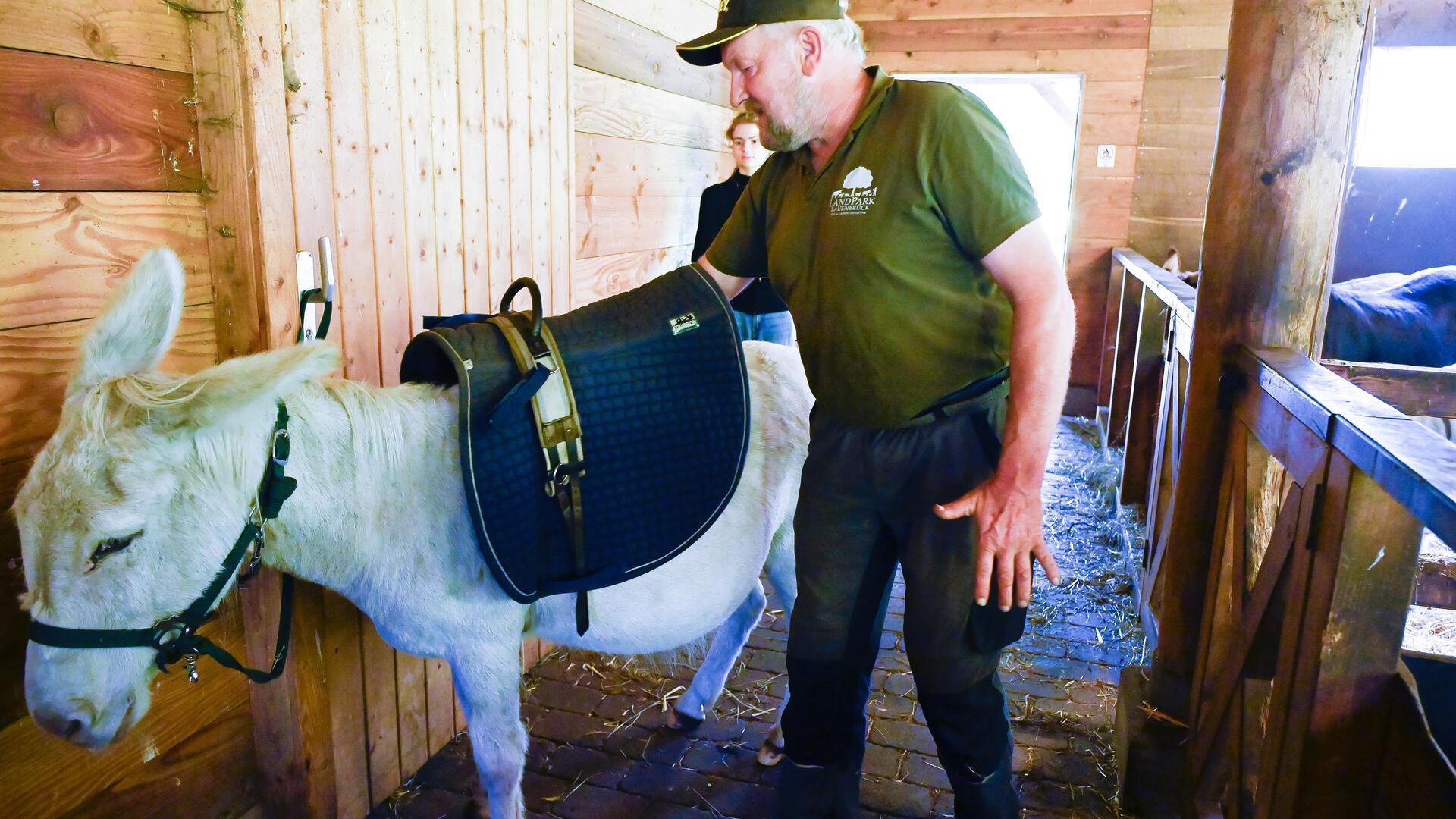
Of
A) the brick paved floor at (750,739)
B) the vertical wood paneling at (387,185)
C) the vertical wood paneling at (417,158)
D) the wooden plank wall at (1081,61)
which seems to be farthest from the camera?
the wooden plank wall at (1081,61)

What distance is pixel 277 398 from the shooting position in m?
1.43

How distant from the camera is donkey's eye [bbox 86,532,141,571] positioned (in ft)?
4.13

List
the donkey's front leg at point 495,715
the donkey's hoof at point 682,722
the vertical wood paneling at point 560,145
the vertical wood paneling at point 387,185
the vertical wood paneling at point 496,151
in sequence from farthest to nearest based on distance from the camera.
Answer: the vertical wood paneling at point 560,145 < the donkey's hoof at point 682,722 < the vertical wood paneling at point 496,151 < the vertical wood paneling at point 387,185 < the donkey's front leg at point 495,715

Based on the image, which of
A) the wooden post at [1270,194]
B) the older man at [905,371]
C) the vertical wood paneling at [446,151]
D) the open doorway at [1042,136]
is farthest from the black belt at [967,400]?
the open doorway at [1042,136]

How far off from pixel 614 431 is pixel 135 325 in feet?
2.56

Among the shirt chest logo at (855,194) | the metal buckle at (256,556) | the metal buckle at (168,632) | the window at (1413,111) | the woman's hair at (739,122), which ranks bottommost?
the metal buckle at (168,632)

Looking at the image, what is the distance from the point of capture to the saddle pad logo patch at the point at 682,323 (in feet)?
5.97

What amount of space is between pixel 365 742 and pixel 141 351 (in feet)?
4.29

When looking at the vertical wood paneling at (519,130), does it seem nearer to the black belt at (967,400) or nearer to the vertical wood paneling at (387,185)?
the vertical wood paneling at (387,185)

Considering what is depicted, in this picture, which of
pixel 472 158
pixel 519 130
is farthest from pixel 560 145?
pixel 472 158

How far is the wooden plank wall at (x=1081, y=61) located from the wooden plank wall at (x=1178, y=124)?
8 centimetres

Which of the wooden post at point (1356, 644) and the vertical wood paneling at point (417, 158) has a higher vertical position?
the vertical wood paneling at point (417, 158)

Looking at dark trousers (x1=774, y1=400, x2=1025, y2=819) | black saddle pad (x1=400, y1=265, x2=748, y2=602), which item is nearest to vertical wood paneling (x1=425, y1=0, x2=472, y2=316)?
black saddle pad (x1=400, y1=265, x2=748, y2=602)

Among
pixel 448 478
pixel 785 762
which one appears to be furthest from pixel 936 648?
pixel 448 478
